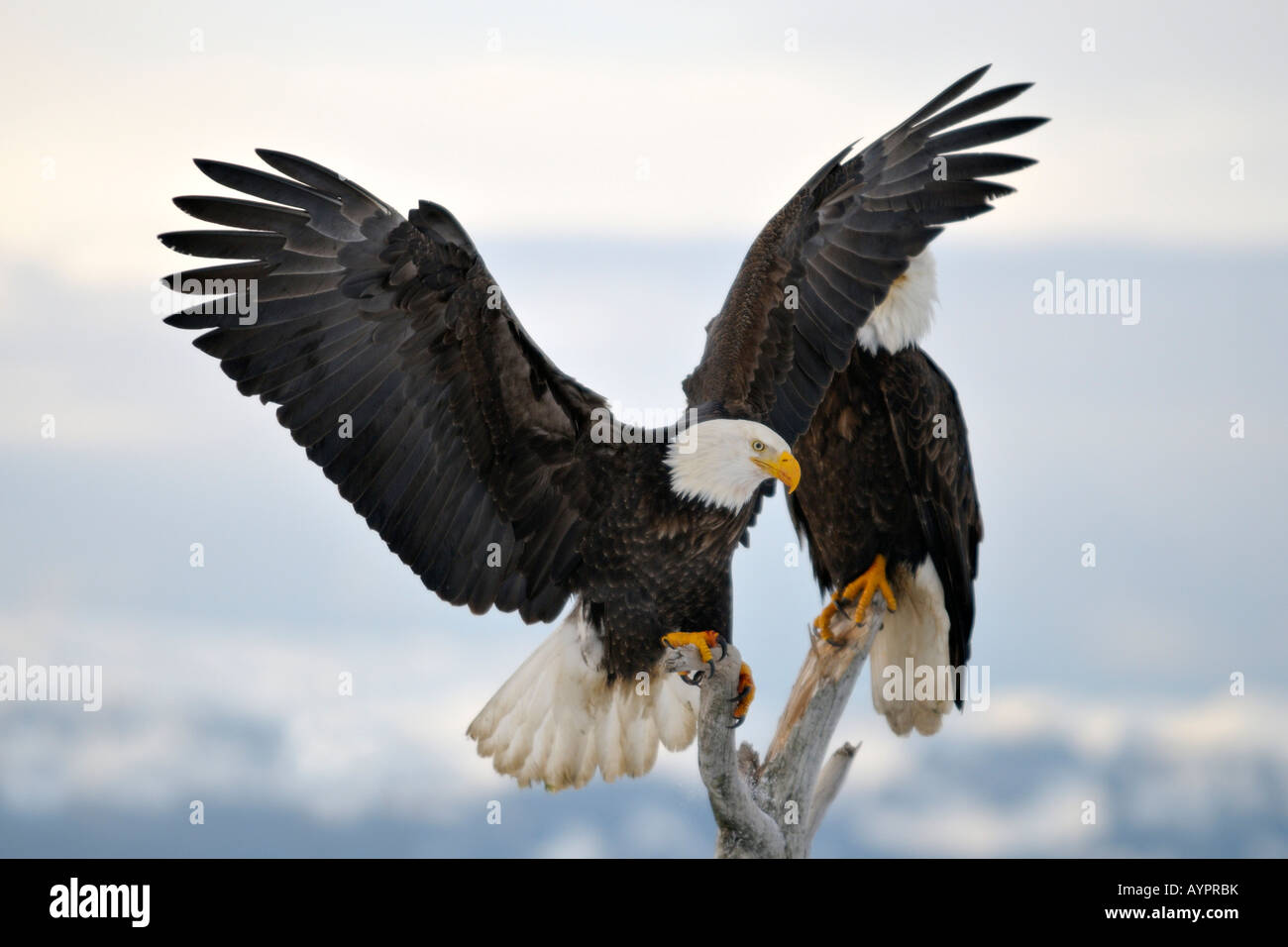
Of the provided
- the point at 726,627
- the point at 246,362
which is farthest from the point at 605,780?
the point at 246,362

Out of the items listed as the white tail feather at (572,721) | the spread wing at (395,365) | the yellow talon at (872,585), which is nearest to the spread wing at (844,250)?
the spread wing at (395,365)

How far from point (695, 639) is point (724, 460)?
22.8 inches

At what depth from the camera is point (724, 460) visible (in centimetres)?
431

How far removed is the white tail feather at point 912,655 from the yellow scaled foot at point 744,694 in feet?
3.78

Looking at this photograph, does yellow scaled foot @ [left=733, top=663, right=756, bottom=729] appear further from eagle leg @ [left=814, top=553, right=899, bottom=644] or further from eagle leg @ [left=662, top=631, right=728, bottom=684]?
eagle leg @ [left=814, top=553, right=899, bottom=644]

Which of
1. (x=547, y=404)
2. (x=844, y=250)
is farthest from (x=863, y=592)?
(x=547, y=404)

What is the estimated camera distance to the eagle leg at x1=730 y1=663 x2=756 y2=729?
456 cm

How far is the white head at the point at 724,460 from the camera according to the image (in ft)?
14.1

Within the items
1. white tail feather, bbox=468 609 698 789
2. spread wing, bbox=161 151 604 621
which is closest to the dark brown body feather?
white tail feather, bbox=468 609 698 789

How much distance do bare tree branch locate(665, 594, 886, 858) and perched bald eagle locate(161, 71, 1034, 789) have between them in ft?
0.61

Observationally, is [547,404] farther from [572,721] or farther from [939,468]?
[939,468]

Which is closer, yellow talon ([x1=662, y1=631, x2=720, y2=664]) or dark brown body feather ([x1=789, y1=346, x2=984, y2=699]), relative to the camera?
yellow talon ([x1=662, y1=631, x2=720, y2=664])

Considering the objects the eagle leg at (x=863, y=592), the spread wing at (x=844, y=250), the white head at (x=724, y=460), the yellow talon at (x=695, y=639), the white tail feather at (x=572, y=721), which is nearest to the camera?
the white head at (x=724, y=460)

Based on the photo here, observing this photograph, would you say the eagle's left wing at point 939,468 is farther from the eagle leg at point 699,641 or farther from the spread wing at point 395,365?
the spread wing at point 395,365
